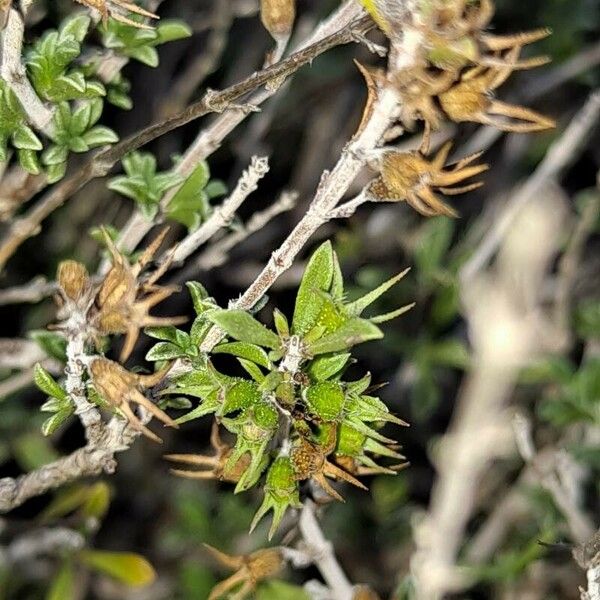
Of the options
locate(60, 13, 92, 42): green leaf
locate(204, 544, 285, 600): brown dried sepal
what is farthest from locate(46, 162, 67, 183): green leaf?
locate(204, 544, 285, 600): brown dried sepal

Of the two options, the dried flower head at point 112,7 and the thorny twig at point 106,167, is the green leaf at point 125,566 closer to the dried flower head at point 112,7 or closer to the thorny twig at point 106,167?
the thorny twig at point 106,167

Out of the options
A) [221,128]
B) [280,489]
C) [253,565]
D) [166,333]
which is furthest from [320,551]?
[221,128]

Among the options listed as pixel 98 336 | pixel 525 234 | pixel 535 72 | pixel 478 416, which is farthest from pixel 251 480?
pixel 535 72

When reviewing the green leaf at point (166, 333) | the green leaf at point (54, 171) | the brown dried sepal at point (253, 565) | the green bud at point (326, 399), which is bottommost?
the brown dried sepal at point (253, 565)

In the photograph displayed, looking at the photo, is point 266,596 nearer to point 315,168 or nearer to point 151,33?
point 151,33

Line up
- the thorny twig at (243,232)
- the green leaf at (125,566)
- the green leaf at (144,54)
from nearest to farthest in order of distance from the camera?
1. the green leaf at (144,54)
2. the thorny twig at (243,232)
3. the green leaf at (125,566)

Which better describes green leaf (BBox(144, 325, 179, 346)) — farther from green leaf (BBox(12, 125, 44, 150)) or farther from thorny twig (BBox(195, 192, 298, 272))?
thorny twig (BBox(195, 192, 298, 272))

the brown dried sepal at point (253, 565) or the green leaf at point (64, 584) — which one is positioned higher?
the brown dried sepal at point (253, 565)

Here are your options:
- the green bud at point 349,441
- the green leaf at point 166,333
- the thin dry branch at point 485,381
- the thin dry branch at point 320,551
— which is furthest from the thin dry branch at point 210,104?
the thin dry branch at point 485,381
